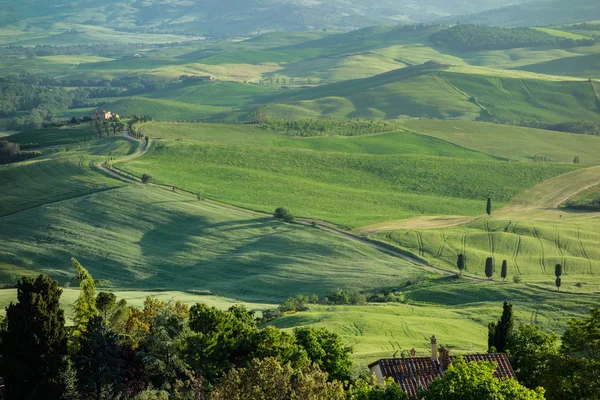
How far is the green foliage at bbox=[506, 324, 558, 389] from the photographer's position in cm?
5340

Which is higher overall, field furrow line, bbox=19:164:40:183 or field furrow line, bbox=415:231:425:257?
field furrow line, bbox=19:164:40:183

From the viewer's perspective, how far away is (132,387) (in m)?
53.8

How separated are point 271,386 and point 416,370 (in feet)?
34.9

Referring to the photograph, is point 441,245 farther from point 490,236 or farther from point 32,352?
point 32,352

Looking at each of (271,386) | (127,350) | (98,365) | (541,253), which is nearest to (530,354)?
(271,386)

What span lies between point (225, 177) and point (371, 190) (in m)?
26.4

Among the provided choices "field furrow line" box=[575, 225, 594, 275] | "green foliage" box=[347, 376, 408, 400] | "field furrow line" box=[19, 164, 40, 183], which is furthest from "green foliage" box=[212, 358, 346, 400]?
"field furrow line" box=[19, 164, 40, 183]

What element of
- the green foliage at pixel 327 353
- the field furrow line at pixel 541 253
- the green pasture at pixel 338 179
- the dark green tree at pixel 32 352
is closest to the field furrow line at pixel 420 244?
the green pasture at pixel 338 179

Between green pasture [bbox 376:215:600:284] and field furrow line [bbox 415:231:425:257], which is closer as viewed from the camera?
green pasture [bbox 376:215:600:284]

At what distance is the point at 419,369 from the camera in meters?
48.2

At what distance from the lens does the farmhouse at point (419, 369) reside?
155ft

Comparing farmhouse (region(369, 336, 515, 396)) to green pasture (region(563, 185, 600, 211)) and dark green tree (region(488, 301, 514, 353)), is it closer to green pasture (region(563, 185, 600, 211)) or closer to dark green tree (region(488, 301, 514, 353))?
dark green tree (region(488, 301, 514, 353))

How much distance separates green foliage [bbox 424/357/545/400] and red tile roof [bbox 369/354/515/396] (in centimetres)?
568

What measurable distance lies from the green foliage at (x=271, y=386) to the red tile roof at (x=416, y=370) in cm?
648
